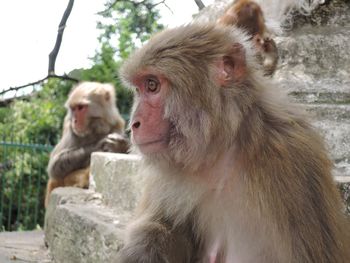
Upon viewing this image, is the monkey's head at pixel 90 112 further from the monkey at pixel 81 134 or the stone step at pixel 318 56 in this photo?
the stone step at pixel 318 56

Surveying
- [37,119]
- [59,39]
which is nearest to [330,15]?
[59,39]

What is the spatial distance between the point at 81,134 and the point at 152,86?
5.64 m

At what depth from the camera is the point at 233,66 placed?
9.05 feet

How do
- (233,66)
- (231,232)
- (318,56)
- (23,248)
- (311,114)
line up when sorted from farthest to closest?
(23,248), (318,56), (311,114), (231,232), (233,66)

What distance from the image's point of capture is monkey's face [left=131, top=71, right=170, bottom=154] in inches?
103

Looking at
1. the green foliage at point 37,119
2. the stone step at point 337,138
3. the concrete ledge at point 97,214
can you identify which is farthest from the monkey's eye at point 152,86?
the green foliage at point 37,119

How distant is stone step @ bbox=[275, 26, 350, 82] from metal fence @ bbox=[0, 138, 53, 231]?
6.72 meters

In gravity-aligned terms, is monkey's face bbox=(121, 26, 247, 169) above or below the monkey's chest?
above

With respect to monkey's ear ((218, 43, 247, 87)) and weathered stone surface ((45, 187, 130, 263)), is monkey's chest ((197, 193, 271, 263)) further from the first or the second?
weathered stone surface ((45, 187, 130, 263))

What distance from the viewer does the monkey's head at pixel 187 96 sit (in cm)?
263

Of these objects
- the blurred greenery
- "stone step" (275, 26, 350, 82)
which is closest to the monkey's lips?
"stone step" (275, 26, 350, 82)

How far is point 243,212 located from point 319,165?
0.37 meters

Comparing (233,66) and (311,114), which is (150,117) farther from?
(311,114)

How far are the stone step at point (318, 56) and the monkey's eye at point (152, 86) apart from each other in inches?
69.7
